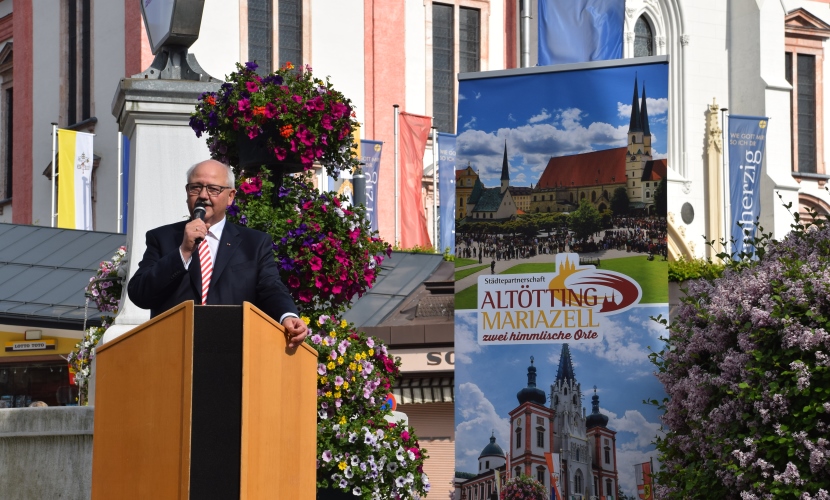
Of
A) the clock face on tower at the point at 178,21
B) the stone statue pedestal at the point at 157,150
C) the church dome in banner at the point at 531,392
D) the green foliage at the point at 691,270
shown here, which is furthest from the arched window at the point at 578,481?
the green foliage at the point at 691,270

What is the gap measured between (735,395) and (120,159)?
26221 mm

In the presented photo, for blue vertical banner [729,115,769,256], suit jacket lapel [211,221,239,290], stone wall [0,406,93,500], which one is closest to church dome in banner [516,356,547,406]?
stone wall [0,406,93,500]

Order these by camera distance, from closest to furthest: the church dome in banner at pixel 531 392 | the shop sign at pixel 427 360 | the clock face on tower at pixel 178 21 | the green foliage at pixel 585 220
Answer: the clock face on tower at pixel 178 21, the green foliage at pixel 585 220, the church dome in banner at pixel 531 392, the shop sign at pixel 427 360

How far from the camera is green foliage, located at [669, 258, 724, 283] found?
96.7ft

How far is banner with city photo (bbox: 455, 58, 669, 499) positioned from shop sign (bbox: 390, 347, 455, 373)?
5.13 m

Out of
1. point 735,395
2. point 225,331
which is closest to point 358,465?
point 735,395

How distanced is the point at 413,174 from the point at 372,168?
2.21 m

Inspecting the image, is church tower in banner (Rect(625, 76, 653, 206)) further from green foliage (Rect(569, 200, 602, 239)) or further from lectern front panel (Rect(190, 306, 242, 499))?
lectern front panel (Rect(190, 306, 242, 499))

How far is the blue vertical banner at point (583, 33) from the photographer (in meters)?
11.7

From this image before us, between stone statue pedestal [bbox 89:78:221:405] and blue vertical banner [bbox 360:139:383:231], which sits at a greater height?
blue vertical banner [bbox 360:139:383:231]

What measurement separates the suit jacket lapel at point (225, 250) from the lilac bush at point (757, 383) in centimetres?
Answer: 334

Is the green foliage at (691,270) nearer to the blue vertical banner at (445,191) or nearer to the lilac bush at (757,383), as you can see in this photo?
the blue vertical banner at (445,191)

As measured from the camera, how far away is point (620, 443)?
896 centimetres

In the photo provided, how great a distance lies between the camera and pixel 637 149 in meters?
8.98
